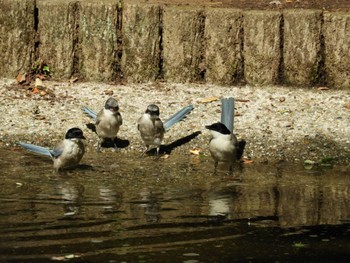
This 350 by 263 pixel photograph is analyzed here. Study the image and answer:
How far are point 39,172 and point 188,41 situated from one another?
297cm

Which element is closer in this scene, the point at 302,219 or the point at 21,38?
the point at 302,219

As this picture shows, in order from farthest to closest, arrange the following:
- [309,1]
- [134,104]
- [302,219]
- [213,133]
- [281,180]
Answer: [309,1] → [134,104] → [213,133] → [281,180] → [302,219]

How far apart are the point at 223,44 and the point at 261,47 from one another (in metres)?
0.46

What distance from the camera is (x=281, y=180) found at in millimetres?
9469

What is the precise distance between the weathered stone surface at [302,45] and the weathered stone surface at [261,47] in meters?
0.12

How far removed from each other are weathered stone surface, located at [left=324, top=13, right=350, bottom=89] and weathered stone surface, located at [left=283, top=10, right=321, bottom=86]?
0.11 metres

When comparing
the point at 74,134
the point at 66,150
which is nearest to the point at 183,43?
the point at 74,134

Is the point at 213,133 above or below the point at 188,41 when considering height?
→ below

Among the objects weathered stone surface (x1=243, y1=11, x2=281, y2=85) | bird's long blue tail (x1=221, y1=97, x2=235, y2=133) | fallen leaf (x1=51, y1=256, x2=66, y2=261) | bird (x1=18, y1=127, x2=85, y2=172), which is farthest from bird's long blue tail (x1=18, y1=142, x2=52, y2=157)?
fallen leaf (x1=51, y1=256, x2=66, y2=261)

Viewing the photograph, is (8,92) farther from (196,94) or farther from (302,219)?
(302,219)

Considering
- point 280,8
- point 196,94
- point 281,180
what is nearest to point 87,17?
point 196,94

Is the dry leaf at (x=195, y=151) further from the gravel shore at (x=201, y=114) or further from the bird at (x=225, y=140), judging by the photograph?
the bird at (x=225, y=140)

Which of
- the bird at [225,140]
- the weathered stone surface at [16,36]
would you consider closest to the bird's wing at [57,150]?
the bird at [225,140]

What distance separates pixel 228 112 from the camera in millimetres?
10789
